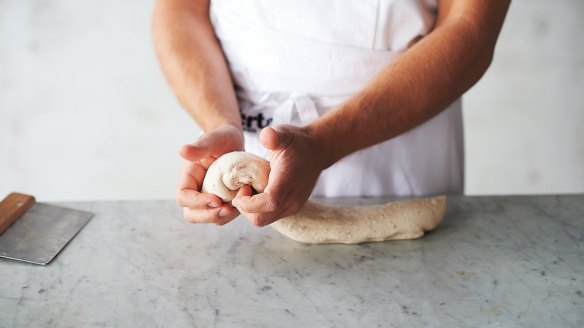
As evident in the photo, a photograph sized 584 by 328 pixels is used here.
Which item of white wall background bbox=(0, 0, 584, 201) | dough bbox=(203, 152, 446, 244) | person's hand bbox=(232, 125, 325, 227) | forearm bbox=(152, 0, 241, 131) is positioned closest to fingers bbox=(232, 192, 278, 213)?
person's hand bbox=(232, 125, 325, 227)

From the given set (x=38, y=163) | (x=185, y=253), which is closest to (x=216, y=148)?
(x=185, y=253)

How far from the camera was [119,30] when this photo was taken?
9.79ft

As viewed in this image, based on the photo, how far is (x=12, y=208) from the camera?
1.37 meters

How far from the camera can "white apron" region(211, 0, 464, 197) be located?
145 centimetres

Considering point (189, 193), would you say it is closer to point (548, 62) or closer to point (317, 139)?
point (317, 139)

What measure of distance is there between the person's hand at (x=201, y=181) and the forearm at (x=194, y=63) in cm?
11

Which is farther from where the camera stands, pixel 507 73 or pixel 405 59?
pixel 507 73

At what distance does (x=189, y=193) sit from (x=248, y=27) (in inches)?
20.5

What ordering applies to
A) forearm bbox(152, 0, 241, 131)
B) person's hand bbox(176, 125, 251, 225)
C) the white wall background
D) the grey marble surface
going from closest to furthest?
1. the grey marble surface
2. person's hand bbox(176, 125, 251, 225)
3. forearm bbox(152, 0, 241, 131)
4. the white wall background

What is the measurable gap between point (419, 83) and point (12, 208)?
0.96 meters

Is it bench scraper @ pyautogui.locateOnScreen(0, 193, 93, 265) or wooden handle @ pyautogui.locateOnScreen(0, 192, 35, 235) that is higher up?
wooden handle @ pyautogui.locateOnScreen(0, 192, 35, 235)

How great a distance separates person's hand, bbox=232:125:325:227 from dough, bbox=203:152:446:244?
0.29ft

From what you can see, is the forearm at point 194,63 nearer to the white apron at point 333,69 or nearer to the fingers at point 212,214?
the white apron at point 333,69

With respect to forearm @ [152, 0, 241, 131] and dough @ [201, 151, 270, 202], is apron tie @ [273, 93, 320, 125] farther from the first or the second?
dough @ [201, 151, 270, 202]
